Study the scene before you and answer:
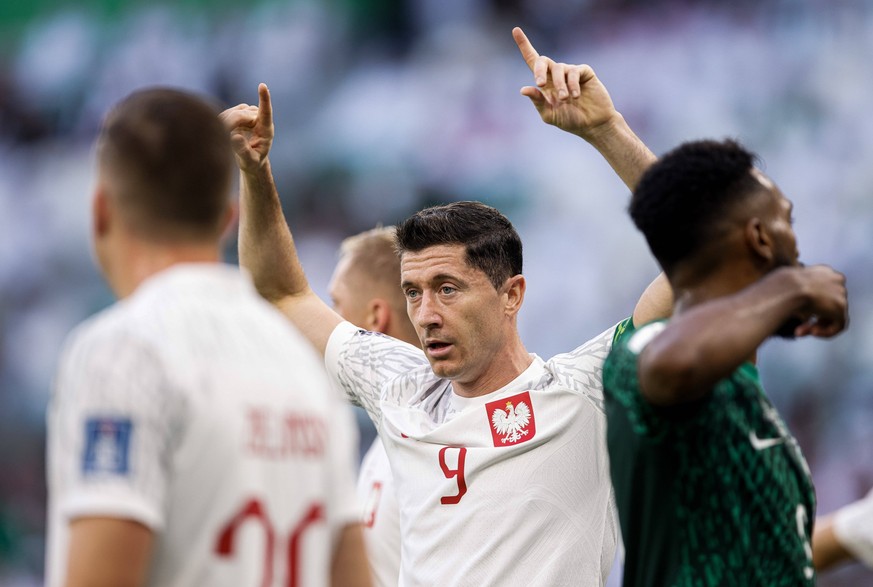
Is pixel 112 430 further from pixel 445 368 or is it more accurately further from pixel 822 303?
pixel 445 368

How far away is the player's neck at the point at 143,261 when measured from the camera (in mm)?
2670

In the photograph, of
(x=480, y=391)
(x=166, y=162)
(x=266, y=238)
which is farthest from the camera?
(x=266, y=238)

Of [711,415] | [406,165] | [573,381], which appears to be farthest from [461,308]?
[406,165]

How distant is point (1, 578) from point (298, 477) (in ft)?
33.8

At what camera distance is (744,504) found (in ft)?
10.1

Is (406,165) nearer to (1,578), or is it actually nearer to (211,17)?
(211,17)

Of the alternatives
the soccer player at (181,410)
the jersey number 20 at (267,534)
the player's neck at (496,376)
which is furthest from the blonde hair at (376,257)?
the jersey number 20 at (267,534)

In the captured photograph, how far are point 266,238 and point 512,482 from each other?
158cm

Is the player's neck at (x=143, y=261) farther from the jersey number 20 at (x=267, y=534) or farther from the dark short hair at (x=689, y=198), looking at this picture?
the dark short hair at (x=689, y=198)

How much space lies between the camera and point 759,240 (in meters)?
3.15

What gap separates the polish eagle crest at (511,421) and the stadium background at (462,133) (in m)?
6.50

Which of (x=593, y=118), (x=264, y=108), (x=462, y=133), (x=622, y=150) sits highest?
(x=462, y=133)

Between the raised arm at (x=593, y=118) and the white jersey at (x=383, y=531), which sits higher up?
the raised arm at (x=593, y=118)

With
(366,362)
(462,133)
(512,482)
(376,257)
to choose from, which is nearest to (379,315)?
(376,257)
